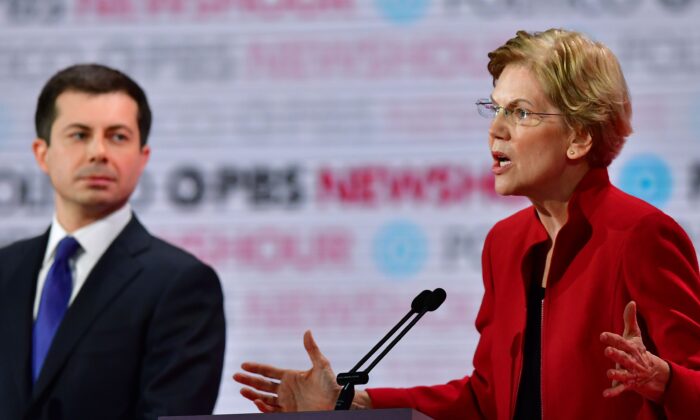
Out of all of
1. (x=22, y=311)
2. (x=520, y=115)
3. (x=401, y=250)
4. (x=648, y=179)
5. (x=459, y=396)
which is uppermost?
(x=520, y=115)

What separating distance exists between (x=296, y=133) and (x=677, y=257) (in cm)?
194

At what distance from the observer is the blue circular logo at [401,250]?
13.6 ft

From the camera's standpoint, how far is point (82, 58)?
4410 mm

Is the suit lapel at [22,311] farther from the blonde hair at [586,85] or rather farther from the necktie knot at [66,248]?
the blonde hair at [586,85]

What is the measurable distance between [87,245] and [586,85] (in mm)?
1716

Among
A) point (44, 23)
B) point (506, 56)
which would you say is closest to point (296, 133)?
point (44, 23)

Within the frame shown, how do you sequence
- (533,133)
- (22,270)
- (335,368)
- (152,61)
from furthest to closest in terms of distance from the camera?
(152,61)
(335,368)
(22,270)
(533,133)

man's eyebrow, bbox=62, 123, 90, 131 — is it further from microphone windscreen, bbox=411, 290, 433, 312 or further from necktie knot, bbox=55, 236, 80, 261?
microphone windscreen, bbox=411, 290, 433, 312

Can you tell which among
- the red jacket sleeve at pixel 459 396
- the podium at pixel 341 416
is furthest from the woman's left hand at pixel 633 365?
the red jacket sleeve at pixel 459 396

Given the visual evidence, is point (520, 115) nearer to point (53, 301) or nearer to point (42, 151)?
point (53, 301)

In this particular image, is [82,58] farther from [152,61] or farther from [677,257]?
[677,257]

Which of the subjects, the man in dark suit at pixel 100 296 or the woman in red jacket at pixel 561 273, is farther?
the man in dark suit at pixel 100 296

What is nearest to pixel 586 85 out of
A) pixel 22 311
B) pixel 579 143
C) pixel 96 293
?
pixel 579 143

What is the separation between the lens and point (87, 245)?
3.72 meters
